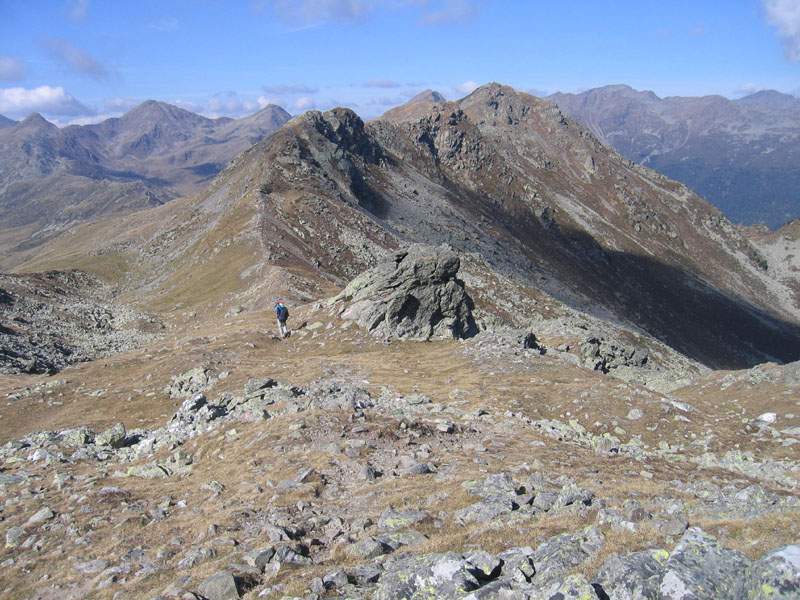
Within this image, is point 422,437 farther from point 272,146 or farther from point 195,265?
point 272,146

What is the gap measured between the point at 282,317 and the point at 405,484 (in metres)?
27.0

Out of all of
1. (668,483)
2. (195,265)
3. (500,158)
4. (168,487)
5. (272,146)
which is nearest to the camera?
(668,483)

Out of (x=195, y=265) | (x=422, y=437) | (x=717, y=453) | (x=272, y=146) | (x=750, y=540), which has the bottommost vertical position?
(x=717, y=453)

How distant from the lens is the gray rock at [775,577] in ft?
22.5

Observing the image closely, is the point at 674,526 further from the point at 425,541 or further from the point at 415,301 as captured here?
the point at 415,301

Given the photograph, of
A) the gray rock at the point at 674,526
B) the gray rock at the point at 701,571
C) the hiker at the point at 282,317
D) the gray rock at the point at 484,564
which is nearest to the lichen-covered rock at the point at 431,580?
the gray rock at the point at 484,564

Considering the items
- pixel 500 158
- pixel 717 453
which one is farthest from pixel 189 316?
pixel 500 158

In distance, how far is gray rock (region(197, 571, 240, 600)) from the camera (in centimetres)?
1001

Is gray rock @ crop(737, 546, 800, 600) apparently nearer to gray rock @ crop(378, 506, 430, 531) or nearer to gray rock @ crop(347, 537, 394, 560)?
gray rock @ crop(347, 537, 394, 560)

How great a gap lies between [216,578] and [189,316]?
189ft

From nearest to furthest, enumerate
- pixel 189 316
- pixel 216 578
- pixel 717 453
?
pixel 216 578
pixel 717 453
pixel 189 316

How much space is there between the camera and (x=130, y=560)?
40.7 ft

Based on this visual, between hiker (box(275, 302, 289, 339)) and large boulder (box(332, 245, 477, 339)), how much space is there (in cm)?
508

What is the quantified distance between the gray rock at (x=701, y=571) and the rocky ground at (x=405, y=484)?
0.03 metres
